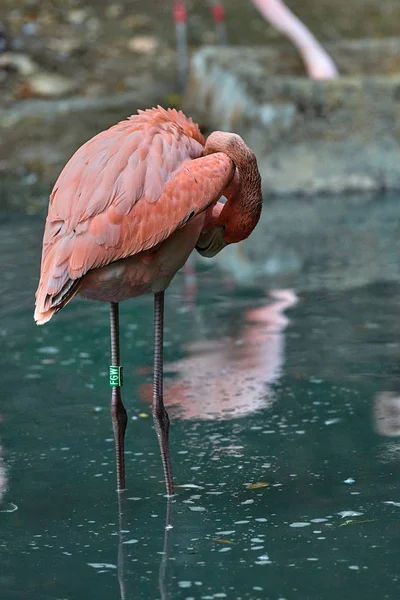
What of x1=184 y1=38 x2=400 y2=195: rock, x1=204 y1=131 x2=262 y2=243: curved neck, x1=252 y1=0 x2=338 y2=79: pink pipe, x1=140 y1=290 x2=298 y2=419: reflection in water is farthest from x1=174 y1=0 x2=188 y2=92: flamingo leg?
x1=204 y1=131 x2=262 y2=243: curved neck

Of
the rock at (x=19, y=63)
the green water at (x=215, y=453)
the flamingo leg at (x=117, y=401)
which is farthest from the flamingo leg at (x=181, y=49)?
the flamingo leg at (x=117, y=401)

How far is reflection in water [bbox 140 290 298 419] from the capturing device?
200 inches

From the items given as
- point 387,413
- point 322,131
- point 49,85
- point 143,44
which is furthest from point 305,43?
point 387,413

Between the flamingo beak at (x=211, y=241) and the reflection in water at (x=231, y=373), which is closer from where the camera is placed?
the flamingo beak at (x=211, y=241)

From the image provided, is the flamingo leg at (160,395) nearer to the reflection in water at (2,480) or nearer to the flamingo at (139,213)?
the flamingo at (139,213)

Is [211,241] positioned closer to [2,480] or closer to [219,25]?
→ [2,480]

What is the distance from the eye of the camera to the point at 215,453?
445 cm

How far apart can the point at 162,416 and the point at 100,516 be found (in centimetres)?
48

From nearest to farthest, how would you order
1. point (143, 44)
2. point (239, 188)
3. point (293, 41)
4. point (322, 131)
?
1. point (239, 188)
2. point (322, 131)
3. point (293, 41)
4. point (143, 44)

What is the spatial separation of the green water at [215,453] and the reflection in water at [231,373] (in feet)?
0.05

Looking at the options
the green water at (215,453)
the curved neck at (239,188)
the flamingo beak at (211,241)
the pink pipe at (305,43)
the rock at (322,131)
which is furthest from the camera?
the pink pipe at (305,43)

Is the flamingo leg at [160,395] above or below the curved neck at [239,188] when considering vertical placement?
below

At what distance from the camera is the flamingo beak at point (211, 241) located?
4184mm

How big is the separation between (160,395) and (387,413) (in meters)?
1.14
